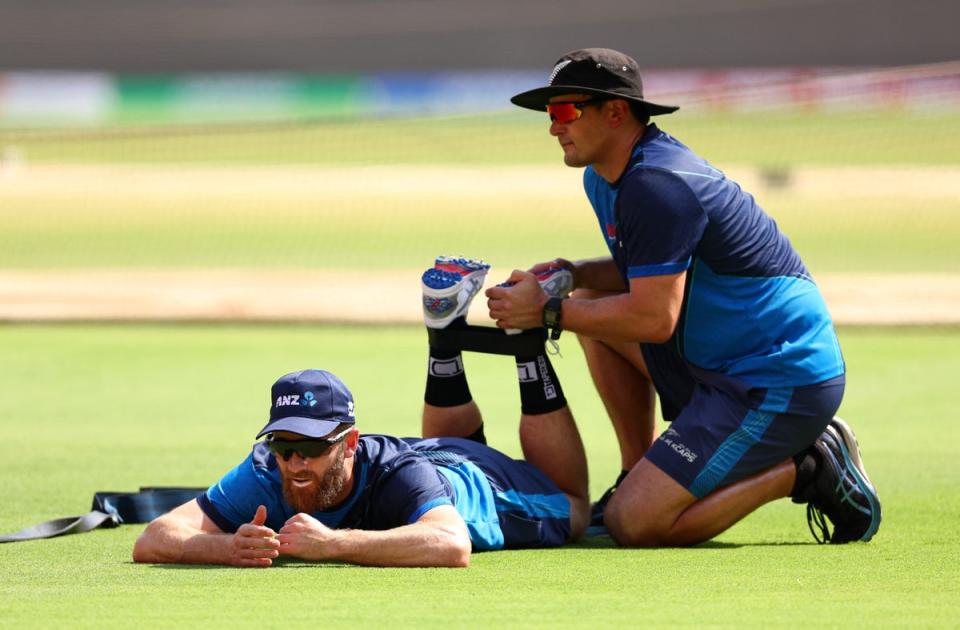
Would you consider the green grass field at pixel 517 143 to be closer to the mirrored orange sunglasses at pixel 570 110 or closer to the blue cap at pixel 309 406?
the mirrored orange sunglasses at pixel 570 110

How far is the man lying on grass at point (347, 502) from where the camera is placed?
5.64 m

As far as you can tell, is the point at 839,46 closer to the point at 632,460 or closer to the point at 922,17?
the point at 922,17

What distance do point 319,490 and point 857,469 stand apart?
241 centimetres

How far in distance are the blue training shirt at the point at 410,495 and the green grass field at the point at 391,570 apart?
16 cm

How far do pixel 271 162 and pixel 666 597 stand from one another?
29.1 meters

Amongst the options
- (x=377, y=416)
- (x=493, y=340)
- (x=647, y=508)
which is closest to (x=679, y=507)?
(x=647, y=508)

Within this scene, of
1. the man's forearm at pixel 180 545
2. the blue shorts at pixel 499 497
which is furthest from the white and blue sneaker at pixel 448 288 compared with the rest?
the man's forearm at pixel 180 545

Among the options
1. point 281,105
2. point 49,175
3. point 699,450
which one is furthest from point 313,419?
point 281,105

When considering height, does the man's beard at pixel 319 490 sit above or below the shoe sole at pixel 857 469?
above

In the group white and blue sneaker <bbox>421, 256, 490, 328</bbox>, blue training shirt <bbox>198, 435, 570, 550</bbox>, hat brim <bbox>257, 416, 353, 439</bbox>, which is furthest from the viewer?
white and blue sneaker <bbox>421, 256, 490, 328</bbox>

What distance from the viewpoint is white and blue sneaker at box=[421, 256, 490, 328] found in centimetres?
685

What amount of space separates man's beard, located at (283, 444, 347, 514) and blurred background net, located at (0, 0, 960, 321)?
9.95m

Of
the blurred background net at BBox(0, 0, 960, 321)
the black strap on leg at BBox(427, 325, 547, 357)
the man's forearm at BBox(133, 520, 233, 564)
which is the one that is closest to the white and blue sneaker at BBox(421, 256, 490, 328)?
the black strap on leg at BBox(427, 325, 547, 357)

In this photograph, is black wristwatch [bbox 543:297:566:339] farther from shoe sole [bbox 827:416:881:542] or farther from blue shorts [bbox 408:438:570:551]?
shoe sole [bbox 827:416:881:542]
